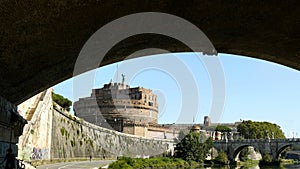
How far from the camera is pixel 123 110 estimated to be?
63406 mm

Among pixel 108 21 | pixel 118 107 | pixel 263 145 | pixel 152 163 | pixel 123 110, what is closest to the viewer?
pixel 108 21

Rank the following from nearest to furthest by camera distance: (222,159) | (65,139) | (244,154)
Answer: (65,139), (222,159), (244,154)

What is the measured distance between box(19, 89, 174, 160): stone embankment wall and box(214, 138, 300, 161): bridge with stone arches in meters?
20.2

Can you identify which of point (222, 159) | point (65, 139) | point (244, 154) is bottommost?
point (244, 154)

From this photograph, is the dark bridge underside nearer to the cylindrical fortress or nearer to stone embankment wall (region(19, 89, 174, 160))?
stone embankment wall (region(19, 89, 174, 160))

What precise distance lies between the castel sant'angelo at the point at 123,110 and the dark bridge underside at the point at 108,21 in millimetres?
51048

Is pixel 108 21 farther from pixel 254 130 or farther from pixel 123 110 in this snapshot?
pixel 254 130

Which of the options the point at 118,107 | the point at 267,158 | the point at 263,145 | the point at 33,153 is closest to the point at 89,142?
the point at 33,153

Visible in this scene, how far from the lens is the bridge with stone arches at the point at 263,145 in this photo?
2554 inches

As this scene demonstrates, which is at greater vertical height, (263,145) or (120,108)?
(120,108)

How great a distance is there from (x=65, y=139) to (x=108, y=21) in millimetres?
28176

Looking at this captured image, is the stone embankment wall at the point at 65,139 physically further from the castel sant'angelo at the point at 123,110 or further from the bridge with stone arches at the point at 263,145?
the bridge with stone arches at the point at 263,145

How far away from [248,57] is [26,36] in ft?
11.8

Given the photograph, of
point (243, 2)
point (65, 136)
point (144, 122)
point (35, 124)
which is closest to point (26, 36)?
point (243, 2)
